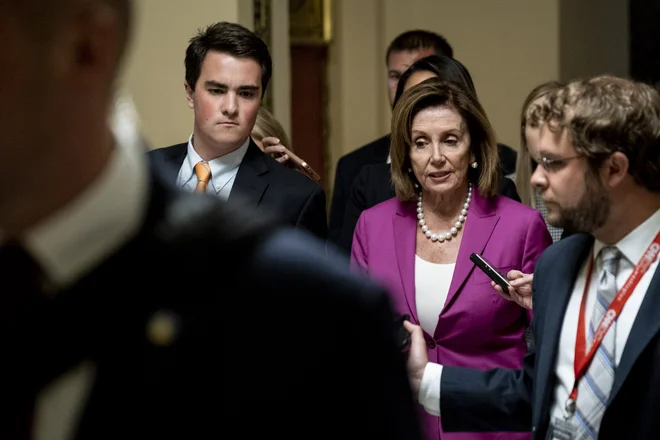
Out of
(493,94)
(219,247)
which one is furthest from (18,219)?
(493,94)

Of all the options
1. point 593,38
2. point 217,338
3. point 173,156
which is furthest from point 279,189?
point 593,38

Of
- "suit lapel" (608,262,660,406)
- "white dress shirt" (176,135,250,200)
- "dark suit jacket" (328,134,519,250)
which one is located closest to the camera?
"suit lapel" (608,262,660,406)

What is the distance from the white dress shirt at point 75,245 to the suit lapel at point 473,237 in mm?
2510

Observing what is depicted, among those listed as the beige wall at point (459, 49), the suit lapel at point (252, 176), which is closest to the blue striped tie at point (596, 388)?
the suit lapel at point (252, 176)

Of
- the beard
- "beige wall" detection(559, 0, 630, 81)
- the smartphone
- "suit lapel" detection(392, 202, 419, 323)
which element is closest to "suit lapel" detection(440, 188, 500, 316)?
"suit lapel" detection(392, 202, 419, 323)

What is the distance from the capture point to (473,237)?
329 centimetres

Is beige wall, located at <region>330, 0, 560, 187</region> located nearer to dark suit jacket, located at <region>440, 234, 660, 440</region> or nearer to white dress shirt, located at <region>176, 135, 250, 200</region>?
white dress shirt, located at <region>176, 135, 250, 200</region>

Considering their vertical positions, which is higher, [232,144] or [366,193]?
[232,144]

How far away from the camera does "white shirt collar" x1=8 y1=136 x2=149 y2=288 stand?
694 millimetres

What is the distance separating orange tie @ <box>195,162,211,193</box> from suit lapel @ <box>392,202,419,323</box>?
0.62 m

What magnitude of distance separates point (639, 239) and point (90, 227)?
1856 mm

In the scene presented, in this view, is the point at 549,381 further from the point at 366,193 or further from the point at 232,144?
the point at 366,193

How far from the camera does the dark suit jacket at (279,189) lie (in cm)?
338

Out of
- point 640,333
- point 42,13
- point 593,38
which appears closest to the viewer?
point 42,13
